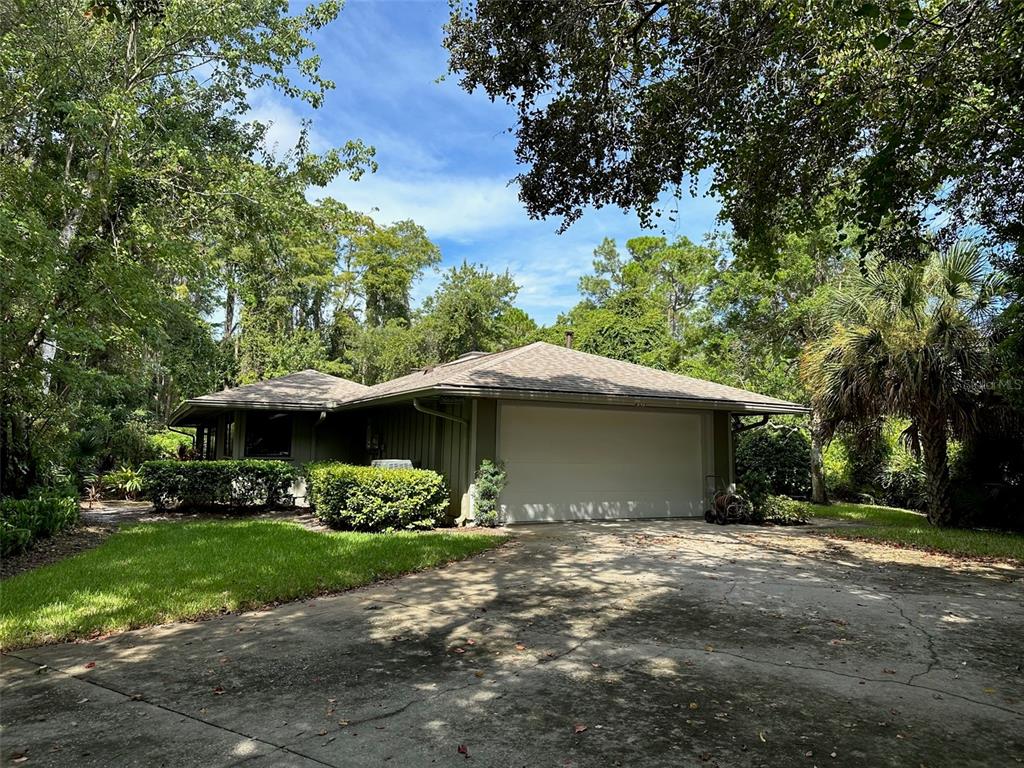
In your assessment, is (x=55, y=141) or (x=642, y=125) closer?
(x=642, y=125)

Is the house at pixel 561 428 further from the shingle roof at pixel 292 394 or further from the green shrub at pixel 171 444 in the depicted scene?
the green shrub at pixel 171 444

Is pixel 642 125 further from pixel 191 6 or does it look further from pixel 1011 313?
pixel 191 6

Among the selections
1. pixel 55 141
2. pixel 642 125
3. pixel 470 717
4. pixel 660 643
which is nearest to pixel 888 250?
pixel 642 125

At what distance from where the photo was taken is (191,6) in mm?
13539

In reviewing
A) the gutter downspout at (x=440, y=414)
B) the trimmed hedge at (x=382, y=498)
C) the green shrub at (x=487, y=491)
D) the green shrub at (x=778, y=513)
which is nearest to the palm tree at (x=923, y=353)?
the green shrub at (x=778, y=513)

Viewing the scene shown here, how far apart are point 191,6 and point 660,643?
15969 mm

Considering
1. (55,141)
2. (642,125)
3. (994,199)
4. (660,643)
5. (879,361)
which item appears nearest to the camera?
(660,643)

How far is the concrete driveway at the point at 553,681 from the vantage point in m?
2.89

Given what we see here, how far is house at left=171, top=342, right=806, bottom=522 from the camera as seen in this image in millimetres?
10945

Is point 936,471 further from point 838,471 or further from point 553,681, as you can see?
point 553,681

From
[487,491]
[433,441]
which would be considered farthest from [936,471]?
[433,441]

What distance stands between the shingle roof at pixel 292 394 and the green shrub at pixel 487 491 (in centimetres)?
535

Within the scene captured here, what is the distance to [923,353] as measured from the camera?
1073 cm

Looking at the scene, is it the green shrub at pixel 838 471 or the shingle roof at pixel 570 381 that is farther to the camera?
the green shrub at pixel 838 471
